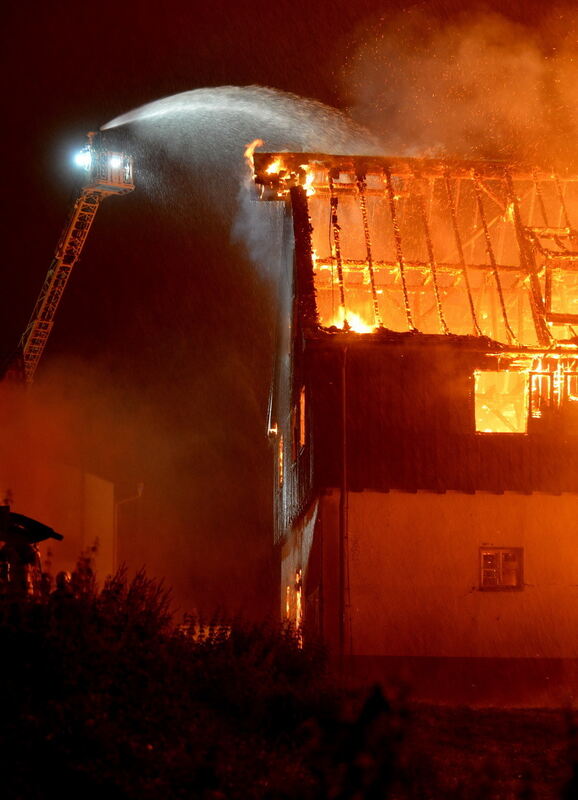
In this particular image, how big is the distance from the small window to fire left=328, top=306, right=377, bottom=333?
497cm

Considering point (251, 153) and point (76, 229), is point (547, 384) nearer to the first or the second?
point (251, 153)

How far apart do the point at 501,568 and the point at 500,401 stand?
7.04 metres

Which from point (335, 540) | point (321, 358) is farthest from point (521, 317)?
point (335, 540)

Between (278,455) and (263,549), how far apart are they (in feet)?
79.6

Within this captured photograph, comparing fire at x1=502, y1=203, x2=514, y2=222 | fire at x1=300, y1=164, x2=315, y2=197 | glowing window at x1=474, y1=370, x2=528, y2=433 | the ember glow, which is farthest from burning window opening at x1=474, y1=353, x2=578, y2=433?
fire at x1=300, y1=164, x2=315, y2=197

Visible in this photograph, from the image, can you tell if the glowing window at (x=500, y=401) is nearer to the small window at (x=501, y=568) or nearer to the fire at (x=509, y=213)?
the fire at (x=509, y=213)

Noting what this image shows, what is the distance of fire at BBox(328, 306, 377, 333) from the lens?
20484 millimetres

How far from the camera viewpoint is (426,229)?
23.2 metres

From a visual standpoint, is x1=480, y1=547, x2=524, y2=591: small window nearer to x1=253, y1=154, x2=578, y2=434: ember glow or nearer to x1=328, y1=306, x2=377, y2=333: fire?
x1=253, y1=154, x2=578, y2=434: ember glow

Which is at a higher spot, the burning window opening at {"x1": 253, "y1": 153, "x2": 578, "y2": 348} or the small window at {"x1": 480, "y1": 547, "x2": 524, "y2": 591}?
the burning window opening at {"x1": 253, "y1": 153, "x2": 578, "y2": 348}

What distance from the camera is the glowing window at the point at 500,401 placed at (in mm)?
24938

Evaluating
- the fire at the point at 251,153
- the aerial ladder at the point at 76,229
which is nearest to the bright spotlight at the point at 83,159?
the aerial ladder at the point at 76,229

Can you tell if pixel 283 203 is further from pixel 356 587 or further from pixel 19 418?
pixel 19 418

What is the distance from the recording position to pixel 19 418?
4069 centimetres
